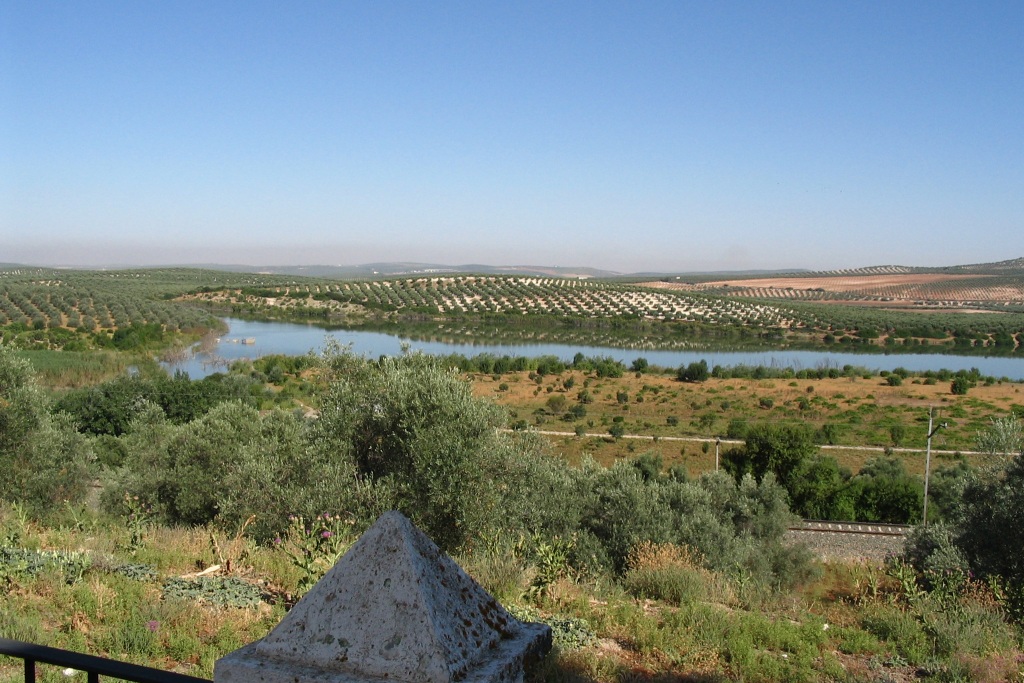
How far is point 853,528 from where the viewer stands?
1697 cm

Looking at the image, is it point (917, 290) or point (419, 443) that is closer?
point (419, 443)

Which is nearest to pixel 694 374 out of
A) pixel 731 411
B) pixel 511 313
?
pixel 731 411

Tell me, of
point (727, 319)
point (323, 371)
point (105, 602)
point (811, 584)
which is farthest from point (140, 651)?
point (727, 319)

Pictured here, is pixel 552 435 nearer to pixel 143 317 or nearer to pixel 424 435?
pixel 424 435

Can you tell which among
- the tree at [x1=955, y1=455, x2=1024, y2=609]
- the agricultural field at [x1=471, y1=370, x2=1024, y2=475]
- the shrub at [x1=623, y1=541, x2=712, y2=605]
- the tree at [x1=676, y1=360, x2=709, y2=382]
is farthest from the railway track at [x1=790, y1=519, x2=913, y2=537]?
the tree at [x1=676, y1=360, x2=709, y2=382]

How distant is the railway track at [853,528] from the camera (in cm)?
1645

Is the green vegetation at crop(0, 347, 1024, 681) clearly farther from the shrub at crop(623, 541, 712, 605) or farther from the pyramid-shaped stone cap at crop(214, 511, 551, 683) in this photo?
the pyramid-shaped stone cap at crop(214, 511, 551, 683)

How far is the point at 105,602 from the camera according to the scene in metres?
4.52

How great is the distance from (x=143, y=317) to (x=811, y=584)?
48003 millimetres

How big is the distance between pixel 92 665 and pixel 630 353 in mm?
57476

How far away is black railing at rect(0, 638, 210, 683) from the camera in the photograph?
4.35ft

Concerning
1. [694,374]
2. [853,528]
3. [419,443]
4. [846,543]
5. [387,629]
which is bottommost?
[853,528]

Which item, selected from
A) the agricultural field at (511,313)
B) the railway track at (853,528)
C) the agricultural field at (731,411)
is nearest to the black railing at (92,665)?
the railway track at (853,528)

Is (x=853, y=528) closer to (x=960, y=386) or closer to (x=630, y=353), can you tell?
(x=960, y=386)
